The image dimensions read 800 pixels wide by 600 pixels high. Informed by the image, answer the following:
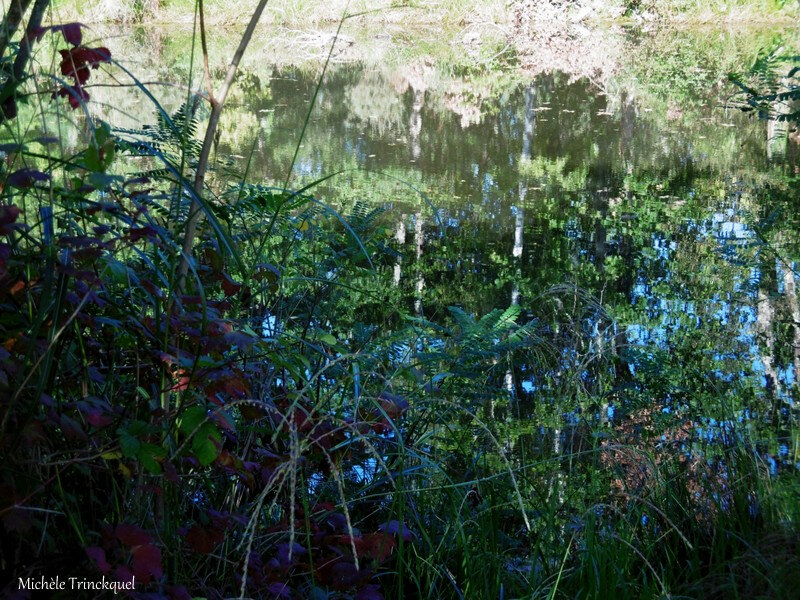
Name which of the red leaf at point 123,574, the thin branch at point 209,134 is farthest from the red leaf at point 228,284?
the red leaf at point 123,574

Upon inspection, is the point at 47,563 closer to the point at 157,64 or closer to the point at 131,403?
the point at 131,403

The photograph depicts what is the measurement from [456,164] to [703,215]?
2.21 meters

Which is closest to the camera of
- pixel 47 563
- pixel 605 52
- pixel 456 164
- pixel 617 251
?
pixel 47 563

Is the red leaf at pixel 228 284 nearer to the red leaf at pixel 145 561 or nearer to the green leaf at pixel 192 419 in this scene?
the green leaf at pixel 192 419

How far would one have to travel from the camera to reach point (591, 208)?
6164 millimetres

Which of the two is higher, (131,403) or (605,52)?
(605,52)

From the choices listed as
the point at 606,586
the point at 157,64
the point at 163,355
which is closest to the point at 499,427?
the point at 606,586

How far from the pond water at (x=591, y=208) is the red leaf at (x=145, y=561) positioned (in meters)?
0.75

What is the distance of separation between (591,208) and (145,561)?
209 inches

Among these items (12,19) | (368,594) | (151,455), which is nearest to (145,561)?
(151,455)

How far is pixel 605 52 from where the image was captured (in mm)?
12641

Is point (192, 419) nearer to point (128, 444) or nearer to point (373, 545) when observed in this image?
point (128, 444)

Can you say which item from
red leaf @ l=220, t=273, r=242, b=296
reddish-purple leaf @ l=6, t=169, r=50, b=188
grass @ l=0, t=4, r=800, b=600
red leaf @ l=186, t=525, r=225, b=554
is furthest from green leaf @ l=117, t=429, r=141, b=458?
red leaf @ l=220, t=273, r=242, b=296

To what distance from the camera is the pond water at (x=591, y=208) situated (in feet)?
11.3
